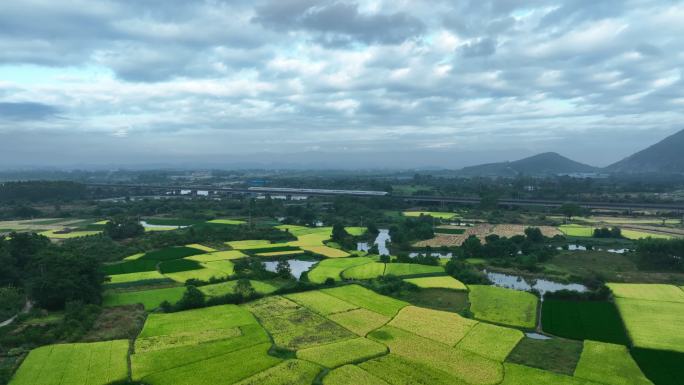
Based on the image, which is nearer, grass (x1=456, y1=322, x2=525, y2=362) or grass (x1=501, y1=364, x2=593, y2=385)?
grass (x1=501, y1=364, x2=593, y2=385)

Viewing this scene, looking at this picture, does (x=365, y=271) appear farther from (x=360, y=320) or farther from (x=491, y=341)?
(x=491, y=341)

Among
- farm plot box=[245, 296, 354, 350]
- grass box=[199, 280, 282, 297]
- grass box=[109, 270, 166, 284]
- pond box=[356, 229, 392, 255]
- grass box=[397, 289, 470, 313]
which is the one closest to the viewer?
farm plot box=[245, 296, 354, 350]

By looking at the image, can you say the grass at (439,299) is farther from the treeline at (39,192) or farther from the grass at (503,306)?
the treeline at (39,192)

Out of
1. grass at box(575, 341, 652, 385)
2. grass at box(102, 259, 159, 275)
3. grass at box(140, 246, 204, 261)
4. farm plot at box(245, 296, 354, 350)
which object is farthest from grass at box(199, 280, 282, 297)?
grass at box(575, 341, 652, 385)

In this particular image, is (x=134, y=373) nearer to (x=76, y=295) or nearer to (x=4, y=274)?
(x=76, y=295)

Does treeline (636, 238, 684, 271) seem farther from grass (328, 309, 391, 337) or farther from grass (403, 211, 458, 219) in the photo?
grass (403, 211, 458, 219)

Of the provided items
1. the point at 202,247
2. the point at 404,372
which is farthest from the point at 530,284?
the point at 202,247

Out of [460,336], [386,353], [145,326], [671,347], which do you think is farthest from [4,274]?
[671,347]
